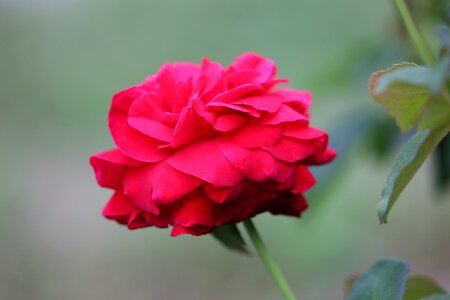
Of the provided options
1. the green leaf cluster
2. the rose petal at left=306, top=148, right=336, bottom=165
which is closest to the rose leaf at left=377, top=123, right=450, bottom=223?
the green leaf cluster

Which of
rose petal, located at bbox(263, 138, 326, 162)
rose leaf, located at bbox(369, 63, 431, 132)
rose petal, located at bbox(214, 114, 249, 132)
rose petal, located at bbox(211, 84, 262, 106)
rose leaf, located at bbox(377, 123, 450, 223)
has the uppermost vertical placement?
rose petal, located at bbox(211, 84, 262, 106)

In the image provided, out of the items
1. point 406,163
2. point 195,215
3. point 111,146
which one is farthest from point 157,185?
point 111,146

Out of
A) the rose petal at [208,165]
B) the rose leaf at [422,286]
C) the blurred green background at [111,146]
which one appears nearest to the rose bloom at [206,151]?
the rose petal at [208,165]

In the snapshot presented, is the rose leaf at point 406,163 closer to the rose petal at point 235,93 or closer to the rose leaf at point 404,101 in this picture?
the rose leaf at point 404,101

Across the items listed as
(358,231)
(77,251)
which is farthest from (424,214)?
(77,251)

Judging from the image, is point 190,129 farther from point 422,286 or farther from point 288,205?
point 422,286

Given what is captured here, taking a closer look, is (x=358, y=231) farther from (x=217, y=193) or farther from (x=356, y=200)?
(x=217, y=193)

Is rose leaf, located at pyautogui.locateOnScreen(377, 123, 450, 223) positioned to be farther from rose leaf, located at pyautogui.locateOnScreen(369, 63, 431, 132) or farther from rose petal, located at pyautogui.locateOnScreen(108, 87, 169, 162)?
rose petal, located at pyautogui.locateOnScreen(108, 87, 169, 162)

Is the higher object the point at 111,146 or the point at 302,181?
the point at 302,181
